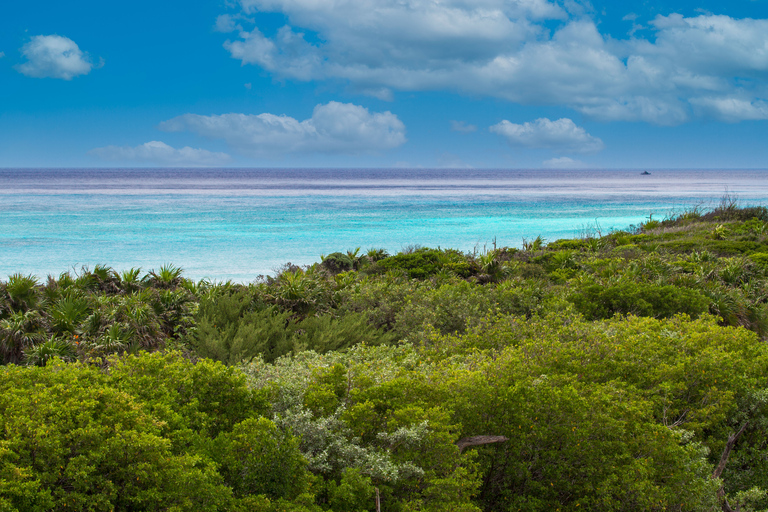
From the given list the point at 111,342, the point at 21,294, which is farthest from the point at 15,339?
the point at 111,342

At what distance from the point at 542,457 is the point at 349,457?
1.92 meters

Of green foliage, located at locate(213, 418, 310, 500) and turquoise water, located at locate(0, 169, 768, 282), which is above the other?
turquoise water, located at locate(0, 169, 768, 282)

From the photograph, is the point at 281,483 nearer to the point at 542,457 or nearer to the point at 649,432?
the point at 542,457

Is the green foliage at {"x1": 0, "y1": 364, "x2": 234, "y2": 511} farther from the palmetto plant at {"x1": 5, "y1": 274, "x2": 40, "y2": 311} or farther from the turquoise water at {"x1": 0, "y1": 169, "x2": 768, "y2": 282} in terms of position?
the turquoise water at {"x1": 0, "y1": 169, "x2": 768, "y2": 282}

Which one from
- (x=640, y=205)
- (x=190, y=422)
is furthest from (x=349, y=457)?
(x=640, y=205)

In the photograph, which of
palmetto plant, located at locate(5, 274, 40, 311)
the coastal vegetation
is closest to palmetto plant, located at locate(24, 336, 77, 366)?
palmetto plant, located at locate(5, 274, 40, 311)

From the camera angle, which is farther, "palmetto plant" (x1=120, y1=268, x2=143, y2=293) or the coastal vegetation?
"palmetto plant" (x1=120, y1=268, x2=143, y2=293)

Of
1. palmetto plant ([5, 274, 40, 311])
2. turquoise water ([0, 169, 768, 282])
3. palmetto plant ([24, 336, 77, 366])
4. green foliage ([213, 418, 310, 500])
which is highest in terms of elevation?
turquoise water ([0, 169, 768, 282])

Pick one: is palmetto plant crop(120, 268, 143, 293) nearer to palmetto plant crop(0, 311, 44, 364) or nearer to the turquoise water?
palmetto plant crop(0, 311, 44, 364)

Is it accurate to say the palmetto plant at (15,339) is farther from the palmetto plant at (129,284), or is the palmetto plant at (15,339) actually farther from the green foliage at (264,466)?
the green foliage at (264,466)

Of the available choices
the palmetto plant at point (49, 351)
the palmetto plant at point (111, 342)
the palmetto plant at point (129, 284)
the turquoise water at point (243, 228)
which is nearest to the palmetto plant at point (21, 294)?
the palmetto plant at point (129, 284)

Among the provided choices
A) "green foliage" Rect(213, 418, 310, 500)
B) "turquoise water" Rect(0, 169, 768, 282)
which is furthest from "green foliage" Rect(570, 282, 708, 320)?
"turquoise water" Rect(0, 169, 768, 282)

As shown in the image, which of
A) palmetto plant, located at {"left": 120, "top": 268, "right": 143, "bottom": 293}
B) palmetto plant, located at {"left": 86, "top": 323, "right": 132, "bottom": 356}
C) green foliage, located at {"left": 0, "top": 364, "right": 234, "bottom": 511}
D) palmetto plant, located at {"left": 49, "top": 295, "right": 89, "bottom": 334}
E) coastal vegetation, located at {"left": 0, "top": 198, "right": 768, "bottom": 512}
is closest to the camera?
green foliage, located at {"left": 0, "top": 364, "right": 234, "bottom": 511}

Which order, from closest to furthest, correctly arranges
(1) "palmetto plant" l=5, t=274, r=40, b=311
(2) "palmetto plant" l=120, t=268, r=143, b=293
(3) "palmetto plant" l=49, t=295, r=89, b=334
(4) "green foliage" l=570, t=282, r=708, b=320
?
(3) "palmetto plant" l=49, t=295, r=89, b=334
(4) "green foliage" l=570, t=282, r=708, b=320
(1) "palmetto plant" l=5, t=274, r=40, b=311
(2) "palmetto plant" l=120, t=268, r=143, b=293
